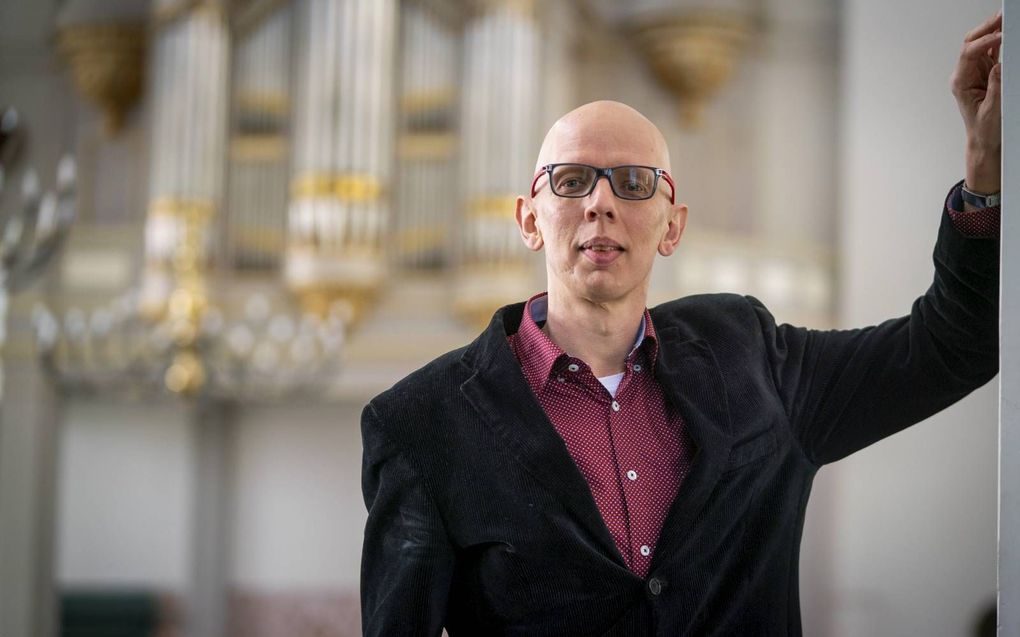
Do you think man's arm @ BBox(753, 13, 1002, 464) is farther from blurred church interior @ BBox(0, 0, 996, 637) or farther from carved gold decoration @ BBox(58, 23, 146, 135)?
carved gold decoration @ BBox(58, 23, 146, 135)

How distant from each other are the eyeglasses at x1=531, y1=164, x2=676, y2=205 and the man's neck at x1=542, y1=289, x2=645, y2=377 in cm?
11

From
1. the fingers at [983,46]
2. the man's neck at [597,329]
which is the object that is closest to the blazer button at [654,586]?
the man's neck at [597,329]

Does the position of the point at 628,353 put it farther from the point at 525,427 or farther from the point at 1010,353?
the point at 1010,353

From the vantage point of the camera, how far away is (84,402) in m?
8.41

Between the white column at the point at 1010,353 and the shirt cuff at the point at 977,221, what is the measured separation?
0.18 meters

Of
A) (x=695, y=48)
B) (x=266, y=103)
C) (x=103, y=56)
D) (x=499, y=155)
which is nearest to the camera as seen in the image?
(x=499, y=155)

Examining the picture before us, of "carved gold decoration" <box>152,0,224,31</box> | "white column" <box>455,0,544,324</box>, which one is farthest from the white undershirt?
"carved gold decoration" <box>152,0,224,31</box>

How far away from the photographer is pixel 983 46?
1.31 metres

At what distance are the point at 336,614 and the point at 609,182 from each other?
7037 mm

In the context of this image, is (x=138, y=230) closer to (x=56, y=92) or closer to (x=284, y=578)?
(x=56, y=92)

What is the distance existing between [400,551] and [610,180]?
0.44 meters

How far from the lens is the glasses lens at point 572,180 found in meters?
1.42

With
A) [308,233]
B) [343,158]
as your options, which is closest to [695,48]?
[343,158]

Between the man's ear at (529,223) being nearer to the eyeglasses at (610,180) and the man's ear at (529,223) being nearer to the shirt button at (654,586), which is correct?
the eyeglasses at (610,180)
